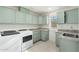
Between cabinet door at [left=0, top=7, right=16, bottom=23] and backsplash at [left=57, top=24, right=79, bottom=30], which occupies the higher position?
cabinet door at [left=0, top=7, right=16, bottom=23]

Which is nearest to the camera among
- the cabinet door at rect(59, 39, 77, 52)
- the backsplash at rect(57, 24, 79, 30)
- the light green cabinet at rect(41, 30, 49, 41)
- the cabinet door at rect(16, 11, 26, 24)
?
the cabinet door at rect(59, 39, 77, 52)

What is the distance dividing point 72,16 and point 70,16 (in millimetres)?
107

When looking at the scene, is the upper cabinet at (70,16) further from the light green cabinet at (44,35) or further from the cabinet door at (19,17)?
the cabinet door at (19,17)

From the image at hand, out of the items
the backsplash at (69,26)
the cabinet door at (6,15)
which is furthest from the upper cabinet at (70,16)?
the cabinet door at (6,15)

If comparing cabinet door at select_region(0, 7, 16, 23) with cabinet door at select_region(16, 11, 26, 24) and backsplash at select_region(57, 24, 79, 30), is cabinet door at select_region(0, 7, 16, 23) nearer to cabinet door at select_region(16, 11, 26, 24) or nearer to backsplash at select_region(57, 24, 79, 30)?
cabinet door at select_region(16, 11, 26, 24)

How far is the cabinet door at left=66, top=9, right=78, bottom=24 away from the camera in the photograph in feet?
10.3

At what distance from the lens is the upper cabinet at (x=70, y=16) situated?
10.2ft

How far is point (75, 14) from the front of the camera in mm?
3145

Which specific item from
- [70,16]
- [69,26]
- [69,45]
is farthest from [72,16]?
[69,45]

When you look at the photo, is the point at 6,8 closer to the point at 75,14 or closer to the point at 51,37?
the point at 75,14

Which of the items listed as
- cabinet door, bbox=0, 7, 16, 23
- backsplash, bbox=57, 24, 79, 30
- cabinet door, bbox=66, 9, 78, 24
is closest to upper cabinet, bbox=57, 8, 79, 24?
cabinet door, bbox=66, 9, 78, 24
